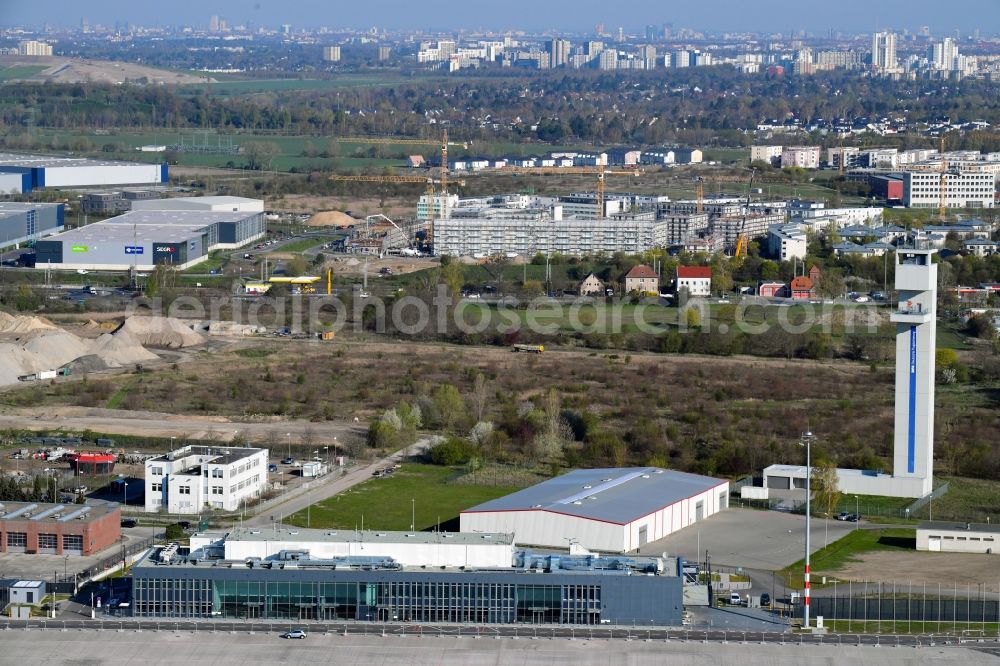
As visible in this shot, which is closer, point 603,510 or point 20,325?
point 603,510

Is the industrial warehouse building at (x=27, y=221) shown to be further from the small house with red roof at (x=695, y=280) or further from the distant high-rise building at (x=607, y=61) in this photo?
the distant high-rise building at (x=607, y=61)

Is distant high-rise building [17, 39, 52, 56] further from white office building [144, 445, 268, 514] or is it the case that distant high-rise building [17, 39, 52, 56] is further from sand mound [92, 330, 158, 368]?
white office building [144, 445, 268, 514]

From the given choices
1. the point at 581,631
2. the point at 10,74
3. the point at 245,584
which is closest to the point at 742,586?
the point at 581,631

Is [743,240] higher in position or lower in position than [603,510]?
higher

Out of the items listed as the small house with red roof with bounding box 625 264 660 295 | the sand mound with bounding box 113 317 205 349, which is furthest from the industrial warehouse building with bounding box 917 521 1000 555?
the small house with red roof with bounding box 625 264 660 295

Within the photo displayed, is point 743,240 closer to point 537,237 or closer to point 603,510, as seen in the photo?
point 537,237

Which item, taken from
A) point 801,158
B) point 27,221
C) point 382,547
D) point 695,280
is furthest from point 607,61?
point 382,547
